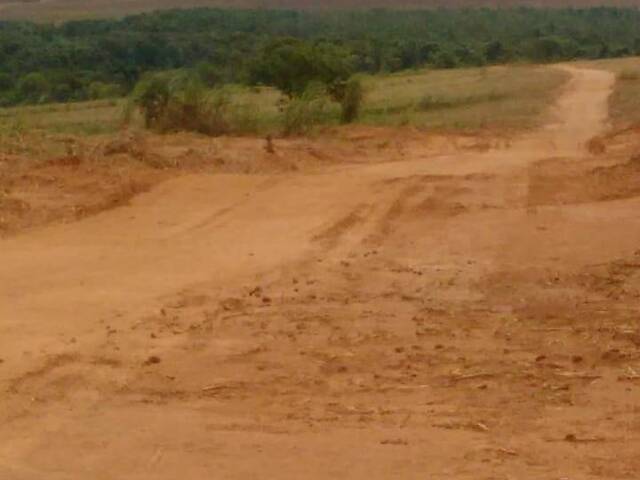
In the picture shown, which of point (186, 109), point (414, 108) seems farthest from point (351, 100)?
point (186, 109)

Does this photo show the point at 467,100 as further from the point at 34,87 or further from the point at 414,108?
the point at 34,87

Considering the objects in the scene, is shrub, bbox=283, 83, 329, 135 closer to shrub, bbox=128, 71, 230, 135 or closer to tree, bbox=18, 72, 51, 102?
shrub, bbox=128, 71, 230, 135

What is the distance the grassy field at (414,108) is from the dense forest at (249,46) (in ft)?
4.95

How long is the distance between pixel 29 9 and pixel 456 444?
10305 centimetres

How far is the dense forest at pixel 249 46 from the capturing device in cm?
4525

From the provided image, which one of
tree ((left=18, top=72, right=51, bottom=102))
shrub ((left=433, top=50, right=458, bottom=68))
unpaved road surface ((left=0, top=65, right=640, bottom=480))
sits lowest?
shrub ((left=433, top=50, right=458, bottom=68))

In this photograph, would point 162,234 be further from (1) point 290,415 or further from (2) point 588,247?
(1) point 290,415

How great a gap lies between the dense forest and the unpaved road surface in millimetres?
16195

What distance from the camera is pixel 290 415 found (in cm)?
663

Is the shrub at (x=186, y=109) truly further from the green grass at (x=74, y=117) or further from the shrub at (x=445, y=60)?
the shrub at (x=445, y=60)

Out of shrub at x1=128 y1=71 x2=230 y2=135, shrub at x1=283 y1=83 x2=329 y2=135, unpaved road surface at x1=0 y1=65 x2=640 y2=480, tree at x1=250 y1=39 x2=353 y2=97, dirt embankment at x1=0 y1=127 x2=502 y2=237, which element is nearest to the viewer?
unpaved road surface at x1=0 y1=65 x2=640 y2=480

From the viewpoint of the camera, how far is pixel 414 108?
31266mm

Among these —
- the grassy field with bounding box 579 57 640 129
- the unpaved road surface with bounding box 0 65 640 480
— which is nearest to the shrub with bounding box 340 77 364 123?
the grassy field with bounding box 579 57 640 129

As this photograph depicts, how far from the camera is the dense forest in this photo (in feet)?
148
